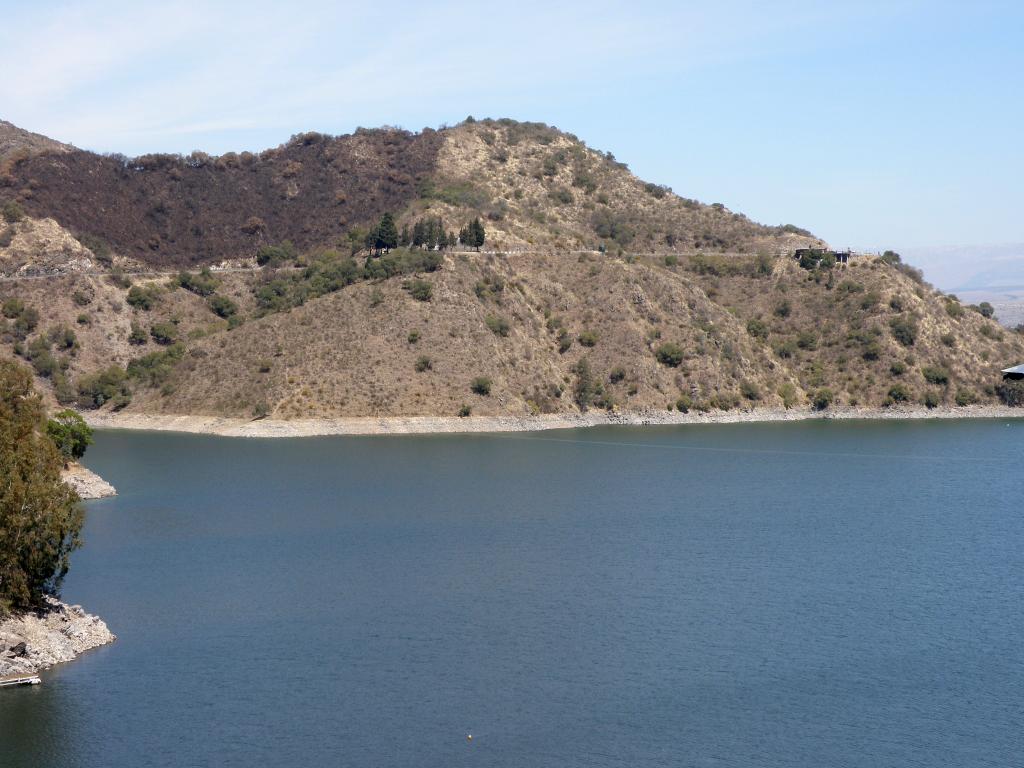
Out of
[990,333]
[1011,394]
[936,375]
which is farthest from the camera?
[990,333]

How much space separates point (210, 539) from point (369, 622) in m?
20.9

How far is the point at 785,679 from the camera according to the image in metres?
50.4

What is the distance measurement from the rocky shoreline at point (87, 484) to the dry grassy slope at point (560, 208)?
264ft

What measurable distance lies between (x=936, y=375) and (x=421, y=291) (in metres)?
58.2

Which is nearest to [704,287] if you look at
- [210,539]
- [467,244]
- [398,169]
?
[467,244]

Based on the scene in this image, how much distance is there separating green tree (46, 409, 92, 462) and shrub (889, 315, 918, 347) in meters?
94.2

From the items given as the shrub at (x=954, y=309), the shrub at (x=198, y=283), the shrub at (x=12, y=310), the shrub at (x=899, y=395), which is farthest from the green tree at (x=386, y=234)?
the shrub at (x=954, y=309)

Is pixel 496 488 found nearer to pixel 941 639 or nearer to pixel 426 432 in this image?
pixel 426 432

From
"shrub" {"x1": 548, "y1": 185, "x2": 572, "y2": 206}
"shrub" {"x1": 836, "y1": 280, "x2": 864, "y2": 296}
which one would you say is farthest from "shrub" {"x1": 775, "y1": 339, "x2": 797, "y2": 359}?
"shrub" {"x1": 548, "y1": 185, "x2": 572, "y2": 206}

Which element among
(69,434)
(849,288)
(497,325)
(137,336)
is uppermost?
(849,288)

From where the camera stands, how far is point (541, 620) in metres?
58.3

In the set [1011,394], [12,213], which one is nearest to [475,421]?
[1011,394]

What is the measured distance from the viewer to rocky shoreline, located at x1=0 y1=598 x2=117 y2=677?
4962 cm

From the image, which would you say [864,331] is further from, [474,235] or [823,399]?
[474,235]
